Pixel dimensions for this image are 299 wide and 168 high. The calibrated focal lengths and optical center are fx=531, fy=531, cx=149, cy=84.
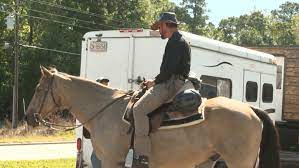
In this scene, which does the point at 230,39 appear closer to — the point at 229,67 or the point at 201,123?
the point at 229,67

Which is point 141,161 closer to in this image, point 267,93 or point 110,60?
point 110,60

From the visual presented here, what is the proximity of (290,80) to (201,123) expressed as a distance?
9525 mm

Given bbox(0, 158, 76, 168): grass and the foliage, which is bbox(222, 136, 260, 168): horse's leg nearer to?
bbox(0, 158, 76, 168): grass

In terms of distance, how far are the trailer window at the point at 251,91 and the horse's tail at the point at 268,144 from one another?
230 inches

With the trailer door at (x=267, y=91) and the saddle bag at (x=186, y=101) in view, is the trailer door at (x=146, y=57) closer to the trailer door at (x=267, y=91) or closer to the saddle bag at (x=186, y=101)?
the saddle bag at (x=186, y=101)

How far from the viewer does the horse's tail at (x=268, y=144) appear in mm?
7625

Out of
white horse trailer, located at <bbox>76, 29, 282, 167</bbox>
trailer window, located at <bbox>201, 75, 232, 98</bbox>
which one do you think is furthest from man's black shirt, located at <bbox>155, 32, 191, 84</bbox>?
trailer window, located at <bbox>201, 75, 232, 98</bbox>

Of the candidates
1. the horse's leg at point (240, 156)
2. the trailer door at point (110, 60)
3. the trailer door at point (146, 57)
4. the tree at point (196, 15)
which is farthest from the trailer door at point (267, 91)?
the tree at point (196, 15)

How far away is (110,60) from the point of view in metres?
11.0

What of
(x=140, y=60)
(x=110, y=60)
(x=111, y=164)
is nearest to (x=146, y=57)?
(x=140, y=60)

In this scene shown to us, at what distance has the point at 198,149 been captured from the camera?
24.0 feet

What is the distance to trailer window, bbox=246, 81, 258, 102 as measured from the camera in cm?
1355

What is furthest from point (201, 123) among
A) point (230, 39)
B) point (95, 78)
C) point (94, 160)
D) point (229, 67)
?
point (230, 39)

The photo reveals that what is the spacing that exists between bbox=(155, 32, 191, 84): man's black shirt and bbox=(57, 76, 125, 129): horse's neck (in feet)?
3.12
